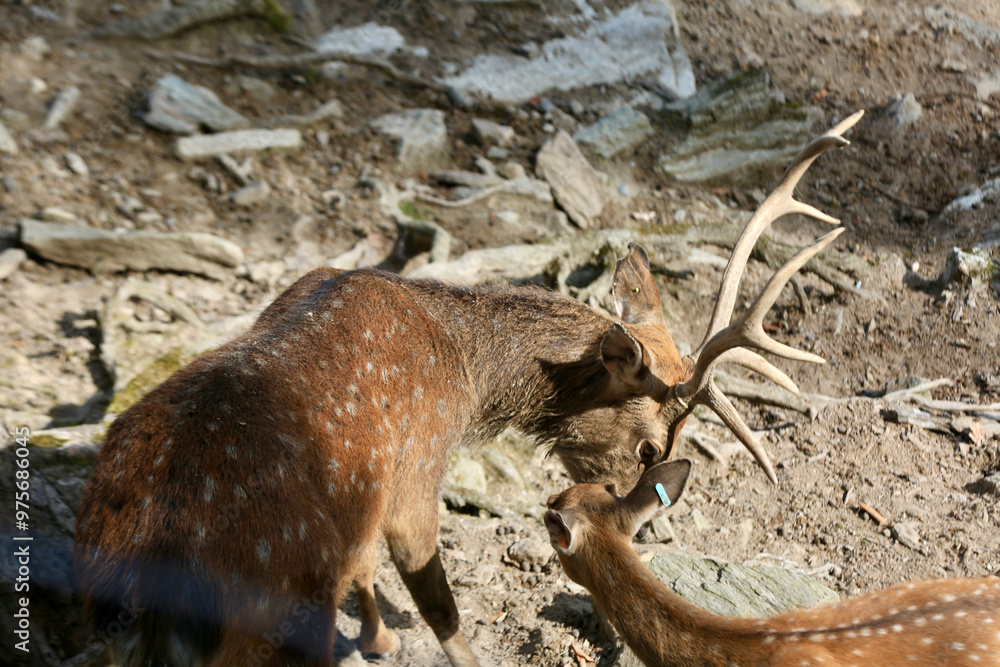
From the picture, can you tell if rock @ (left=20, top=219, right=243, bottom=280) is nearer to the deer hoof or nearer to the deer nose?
the deer hoof

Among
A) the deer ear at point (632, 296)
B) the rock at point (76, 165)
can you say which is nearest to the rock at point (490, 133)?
the rock at point (76, 165)

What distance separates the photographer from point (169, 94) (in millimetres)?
7055

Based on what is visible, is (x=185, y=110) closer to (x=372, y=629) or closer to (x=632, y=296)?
(x=632, y=296)

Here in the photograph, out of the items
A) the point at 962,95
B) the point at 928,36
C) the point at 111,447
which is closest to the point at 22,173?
the point at 111,447

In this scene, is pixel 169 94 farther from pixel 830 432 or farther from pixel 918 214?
pixel 918 214

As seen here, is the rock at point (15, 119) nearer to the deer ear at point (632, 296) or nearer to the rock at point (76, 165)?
the rock at point (76, 165)

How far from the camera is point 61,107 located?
21.9ft

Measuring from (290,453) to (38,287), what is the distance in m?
3.85

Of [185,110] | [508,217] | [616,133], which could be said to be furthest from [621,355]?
[185,110]

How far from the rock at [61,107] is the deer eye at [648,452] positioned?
585cm

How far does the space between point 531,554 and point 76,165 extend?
5.05 m

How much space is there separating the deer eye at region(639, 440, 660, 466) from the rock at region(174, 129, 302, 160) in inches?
198

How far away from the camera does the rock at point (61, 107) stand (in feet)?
21.4

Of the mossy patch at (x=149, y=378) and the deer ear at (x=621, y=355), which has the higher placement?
the deer ear at (x=621, y=355)
